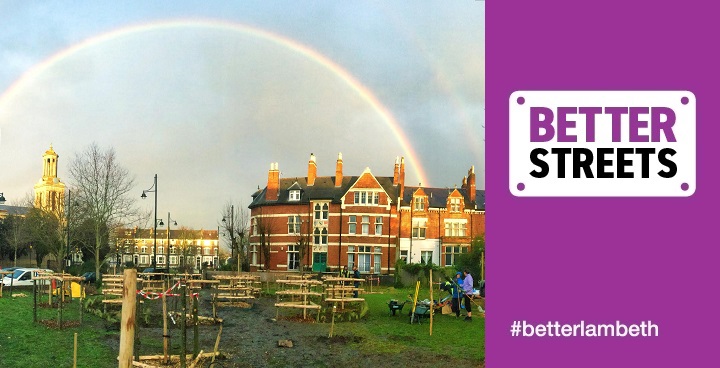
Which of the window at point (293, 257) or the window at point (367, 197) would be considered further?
the window at point (293, 257)

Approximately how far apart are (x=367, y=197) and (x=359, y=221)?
2535 mm

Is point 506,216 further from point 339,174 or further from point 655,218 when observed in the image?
point 339,174

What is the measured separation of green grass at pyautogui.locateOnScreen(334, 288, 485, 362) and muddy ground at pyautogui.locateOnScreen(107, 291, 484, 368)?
0.51 m

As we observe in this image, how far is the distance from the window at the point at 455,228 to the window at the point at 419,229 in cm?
256

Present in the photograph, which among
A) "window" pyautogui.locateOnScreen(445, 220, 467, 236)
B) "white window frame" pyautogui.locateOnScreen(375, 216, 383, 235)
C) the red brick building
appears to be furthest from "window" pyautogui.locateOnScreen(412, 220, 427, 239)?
"white window frame" pyautogui.locateOnScreen(375, 216, 383, 235)

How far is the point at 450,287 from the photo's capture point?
25.8 metres

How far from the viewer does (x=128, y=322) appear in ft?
28.0

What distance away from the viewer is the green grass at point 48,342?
1349 centimetres

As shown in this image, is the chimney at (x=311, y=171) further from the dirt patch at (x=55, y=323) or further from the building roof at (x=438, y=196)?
the dirt patch at (x=55, y=323)

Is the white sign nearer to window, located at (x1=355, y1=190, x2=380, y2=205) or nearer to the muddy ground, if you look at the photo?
the muddy ground

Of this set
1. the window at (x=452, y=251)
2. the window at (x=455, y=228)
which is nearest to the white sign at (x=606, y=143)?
the window at (x=452, y=251)

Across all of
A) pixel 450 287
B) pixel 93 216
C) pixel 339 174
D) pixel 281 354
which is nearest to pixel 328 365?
pixel 281 354

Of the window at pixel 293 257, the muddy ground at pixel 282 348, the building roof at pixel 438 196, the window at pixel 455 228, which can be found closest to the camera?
the muddy ground at pixel 282 348

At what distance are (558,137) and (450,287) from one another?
22.8 m
